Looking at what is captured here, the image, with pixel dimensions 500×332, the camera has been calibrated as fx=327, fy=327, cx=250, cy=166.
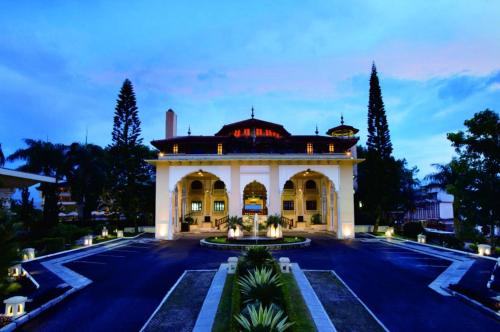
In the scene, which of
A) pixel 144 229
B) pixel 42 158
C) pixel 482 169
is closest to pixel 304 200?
pixel 144 229

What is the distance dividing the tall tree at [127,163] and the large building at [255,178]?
348 cm

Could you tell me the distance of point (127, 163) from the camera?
98.9 feet

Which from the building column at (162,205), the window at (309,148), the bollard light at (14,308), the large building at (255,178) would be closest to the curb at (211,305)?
the bollard light at (14,308)

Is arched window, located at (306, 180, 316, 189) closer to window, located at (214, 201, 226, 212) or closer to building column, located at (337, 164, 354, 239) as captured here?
building column, located at (337, 164, 354, 239)

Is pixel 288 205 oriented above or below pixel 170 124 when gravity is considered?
below

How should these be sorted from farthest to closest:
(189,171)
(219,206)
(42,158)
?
1. (219,206)
2. (42,158)
3. (189,171)

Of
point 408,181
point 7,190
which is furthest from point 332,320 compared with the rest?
point 408,181

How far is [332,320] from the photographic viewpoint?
24.4 ft

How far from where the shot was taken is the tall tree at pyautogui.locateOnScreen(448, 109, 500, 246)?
54.1 feet

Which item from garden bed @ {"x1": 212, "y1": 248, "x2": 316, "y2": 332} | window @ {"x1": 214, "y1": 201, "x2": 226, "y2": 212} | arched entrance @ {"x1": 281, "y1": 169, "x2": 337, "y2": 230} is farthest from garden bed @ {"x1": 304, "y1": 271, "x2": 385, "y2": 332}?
window @ {"x1": 214, "y1": 201, "x2": 226, "y2": 212}

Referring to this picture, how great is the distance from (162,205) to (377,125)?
69.4 feet

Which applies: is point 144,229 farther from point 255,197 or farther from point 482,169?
point 482,169

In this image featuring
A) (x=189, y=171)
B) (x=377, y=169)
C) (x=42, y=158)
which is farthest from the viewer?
(x=377, y=169)

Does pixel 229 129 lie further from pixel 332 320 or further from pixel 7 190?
pixel 332 320
